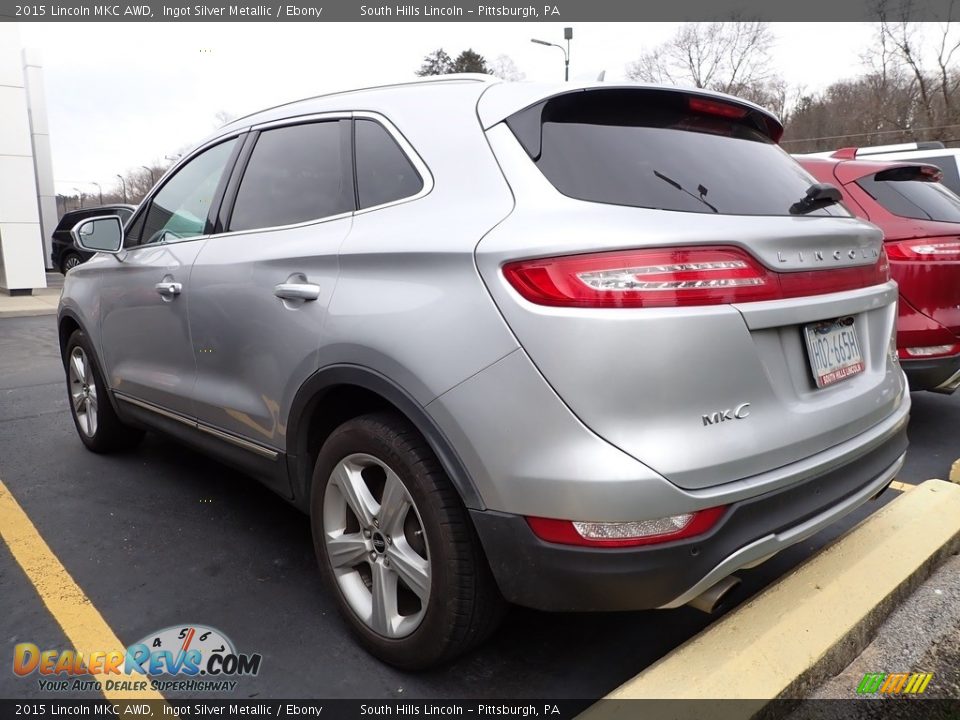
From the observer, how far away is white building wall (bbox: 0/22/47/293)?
13750 mm

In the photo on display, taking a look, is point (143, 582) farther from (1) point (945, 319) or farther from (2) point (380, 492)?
(1) point (945, 319)

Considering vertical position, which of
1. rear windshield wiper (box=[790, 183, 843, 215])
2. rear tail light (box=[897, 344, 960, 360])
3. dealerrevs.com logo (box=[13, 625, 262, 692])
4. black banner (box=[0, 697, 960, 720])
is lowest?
dealerrevs.com logo (box=[13, 625, 262, 692])

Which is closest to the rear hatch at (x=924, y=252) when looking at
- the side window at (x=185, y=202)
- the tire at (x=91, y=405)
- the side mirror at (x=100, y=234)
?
the side window at (x=185, y=202)

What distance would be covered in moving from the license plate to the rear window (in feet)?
1.19

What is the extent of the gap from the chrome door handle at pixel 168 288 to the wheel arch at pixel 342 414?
1042mm

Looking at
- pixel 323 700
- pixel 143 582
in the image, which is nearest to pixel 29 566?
pixel 143 582

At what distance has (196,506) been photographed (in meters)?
3.42

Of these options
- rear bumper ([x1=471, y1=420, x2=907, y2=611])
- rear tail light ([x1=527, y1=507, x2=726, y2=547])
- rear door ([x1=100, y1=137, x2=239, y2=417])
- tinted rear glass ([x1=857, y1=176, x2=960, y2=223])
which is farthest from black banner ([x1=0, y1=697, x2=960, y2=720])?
tinted rear glass ([x1=857, y1=176, x2=960, y2=223])

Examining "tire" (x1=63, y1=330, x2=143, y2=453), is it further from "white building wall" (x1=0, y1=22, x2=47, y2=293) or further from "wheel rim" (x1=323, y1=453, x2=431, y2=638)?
"white building wall" (x1=0, y1=22, x2=47, y2=293)

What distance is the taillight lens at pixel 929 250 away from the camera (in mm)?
3768

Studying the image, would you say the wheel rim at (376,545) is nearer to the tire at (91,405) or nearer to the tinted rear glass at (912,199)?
the tire at (91,405)

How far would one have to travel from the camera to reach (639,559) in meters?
1.62

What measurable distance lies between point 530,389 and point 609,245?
1.29ft

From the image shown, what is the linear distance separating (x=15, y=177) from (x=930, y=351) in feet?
53.1
